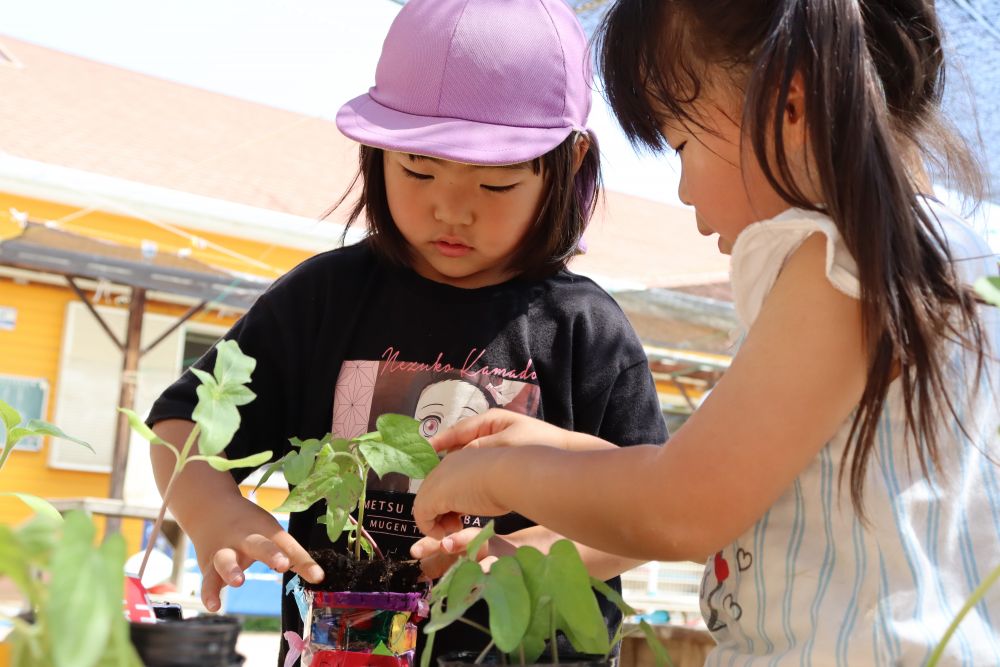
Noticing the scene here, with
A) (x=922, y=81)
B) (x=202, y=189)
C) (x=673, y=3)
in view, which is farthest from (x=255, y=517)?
(x=202, y=189)

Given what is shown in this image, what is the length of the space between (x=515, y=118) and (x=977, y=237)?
0.56 metres

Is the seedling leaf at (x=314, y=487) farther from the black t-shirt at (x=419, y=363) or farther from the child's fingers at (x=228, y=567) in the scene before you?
the black t-shirt at (x=419, y=363)

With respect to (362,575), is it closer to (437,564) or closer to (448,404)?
(437,564)

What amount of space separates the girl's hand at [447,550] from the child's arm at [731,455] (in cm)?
13

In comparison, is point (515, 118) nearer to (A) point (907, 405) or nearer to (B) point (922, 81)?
(B) point (922, 81)

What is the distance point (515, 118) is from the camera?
123 centimetres

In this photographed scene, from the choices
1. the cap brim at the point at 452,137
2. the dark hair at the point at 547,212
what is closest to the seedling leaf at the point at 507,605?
the cap brim at the point at 452,137

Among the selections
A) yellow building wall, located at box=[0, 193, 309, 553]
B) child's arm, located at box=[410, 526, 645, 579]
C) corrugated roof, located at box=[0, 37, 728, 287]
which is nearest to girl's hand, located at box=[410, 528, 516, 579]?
child's arm, located at box=[410, 526, 645, 579]

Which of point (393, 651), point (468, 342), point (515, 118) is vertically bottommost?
point (393, 651)

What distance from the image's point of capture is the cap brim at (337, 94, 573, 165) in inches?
45.6

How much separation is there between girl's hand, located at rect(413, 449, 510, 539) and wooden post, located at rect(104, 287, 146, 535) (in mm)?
6682

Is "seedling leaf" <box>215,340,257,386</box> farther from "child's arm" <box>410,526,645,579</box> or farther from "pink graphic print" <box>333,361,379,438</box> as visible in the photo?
"pink graphic print" <box>333,361,379,438</box>

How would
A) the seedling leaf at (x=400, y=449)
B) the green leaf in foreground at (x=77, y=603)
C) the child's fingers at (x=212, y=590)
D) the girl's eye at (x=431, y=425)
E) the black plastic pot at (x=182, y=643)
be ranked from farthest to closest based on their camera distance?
the girl's eye at (x=431, y=425) < the child's fingers at (x=212, y=590) < the seedling leaf at (x=400, y=449) < the black plastic pot at (x=182, y=643) < the green leaf in foreground at (x=77, y=603)

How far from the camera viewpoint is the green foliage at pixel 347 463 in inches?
30.5
